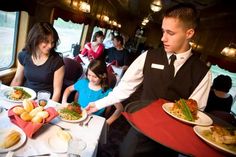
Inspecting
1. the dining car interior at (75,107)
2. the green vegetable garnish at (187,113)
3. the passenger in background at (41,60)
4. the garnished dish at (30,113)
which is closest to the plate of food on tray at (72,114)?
→ the dining car interior at (75,107)

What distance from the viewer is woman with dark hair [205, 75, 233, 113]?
11.6ft

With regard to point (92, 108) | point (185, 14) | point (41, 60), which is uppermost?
point (185, 14)

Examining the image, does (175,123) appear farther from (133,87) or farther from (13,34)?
(13,34)

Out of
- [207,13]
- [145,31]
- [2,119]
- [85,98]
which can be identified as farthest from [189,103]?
[145,31]

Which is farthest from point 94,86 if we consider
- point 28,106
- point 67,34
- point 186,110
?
point 67,34

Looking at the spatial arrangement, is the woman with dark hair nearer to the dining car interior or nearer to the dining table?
the dining car interior

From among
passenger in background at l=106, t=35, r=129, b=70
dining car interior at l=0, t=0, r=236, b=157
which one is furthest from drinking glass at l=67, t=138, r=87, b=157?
passenger in background at l=106, t=35, r=129, b=70

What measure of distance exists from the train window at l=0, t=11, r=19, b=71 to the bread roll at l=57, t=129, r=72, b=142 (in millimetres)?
2112

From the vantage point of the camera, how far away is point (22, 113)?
1.41 meters

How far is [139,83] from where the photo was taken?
5.94ft

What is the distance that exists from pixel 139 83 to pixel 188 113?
28.9 inches

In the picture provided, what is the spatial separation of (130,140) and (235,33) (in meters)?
6.11

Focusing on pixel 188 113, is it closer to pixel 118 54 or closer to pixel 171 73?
pixel 171 73

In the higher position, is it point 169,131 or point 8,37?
point 169,131
